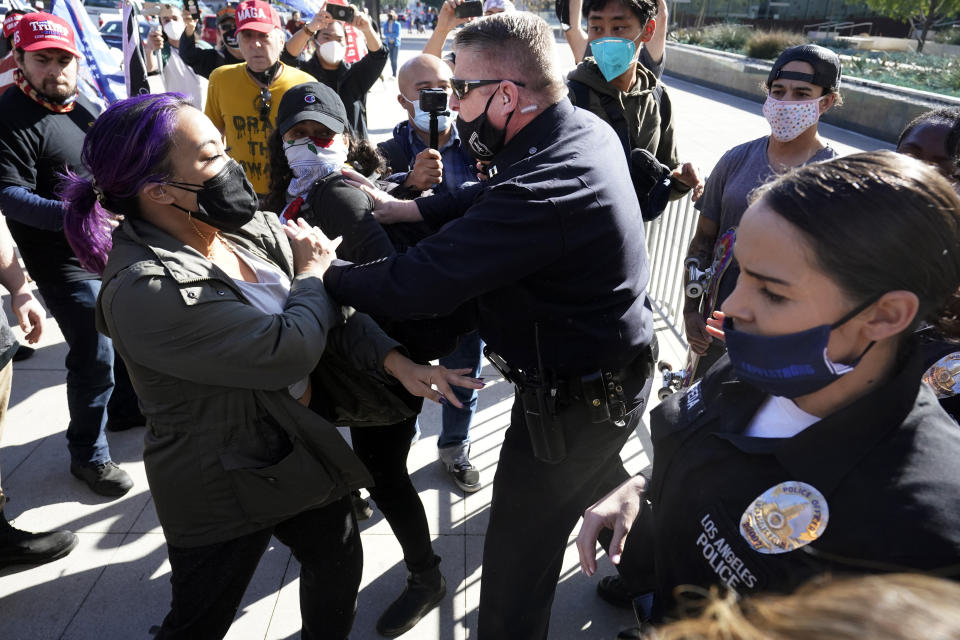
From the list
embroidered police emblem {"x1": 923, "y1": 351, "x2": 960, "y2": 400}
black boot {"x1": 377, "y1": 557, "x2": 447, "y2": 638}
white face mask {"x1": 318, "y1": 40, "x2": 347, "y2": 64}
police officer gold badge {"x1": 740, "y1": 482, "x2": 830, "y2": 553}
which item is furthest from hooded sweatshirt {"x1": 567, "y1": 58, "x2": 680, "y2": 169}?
white face mask {"x1": 318, "y1": 40, "x2": 347, "y2": 64}

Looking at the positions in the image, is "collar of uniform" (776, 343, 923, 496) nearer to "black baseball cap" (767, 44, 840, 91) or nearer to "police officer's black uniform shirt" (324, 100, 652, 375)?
"police officer's black uniform shirt" (324, 100, 652, 375)

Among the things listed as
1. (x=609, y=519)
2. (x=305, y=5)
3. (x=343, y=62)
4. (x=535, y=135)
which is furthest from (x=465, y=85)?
(x=305, y=5)

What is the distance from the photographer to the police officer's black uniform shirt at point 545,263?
183 cm

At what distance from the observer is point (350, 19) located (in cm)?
552

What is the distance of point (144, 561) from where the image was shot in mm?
2959

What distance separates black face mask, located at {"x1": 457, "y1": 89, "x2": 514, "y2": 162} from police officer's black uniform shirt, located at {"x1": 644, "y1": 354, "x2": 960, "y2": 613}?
3.90 feet

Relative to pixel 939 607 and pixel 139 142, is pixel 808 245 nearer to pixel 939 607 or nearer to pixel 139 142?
pixel 939 607

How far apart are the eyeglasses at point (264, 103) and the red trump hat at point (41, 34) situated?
4.05 feet

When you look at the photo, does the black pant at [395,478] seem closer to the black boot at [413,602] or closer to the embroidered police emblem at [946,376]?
the black boot at [413,602]

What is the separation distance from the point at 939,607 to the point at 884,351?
27.7 inches

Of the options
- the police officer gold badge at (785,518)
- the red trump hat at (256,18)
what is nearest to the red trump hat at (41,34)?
the red trump hat at (256,18)

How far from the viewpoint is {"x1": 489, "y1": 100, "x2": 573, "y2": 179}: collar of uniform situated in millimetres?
2021

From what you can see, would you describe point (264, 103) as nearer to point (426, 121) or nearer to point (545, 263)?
point (426, 121)

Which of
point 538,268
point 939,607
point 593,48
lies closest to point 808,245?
point 939,607
